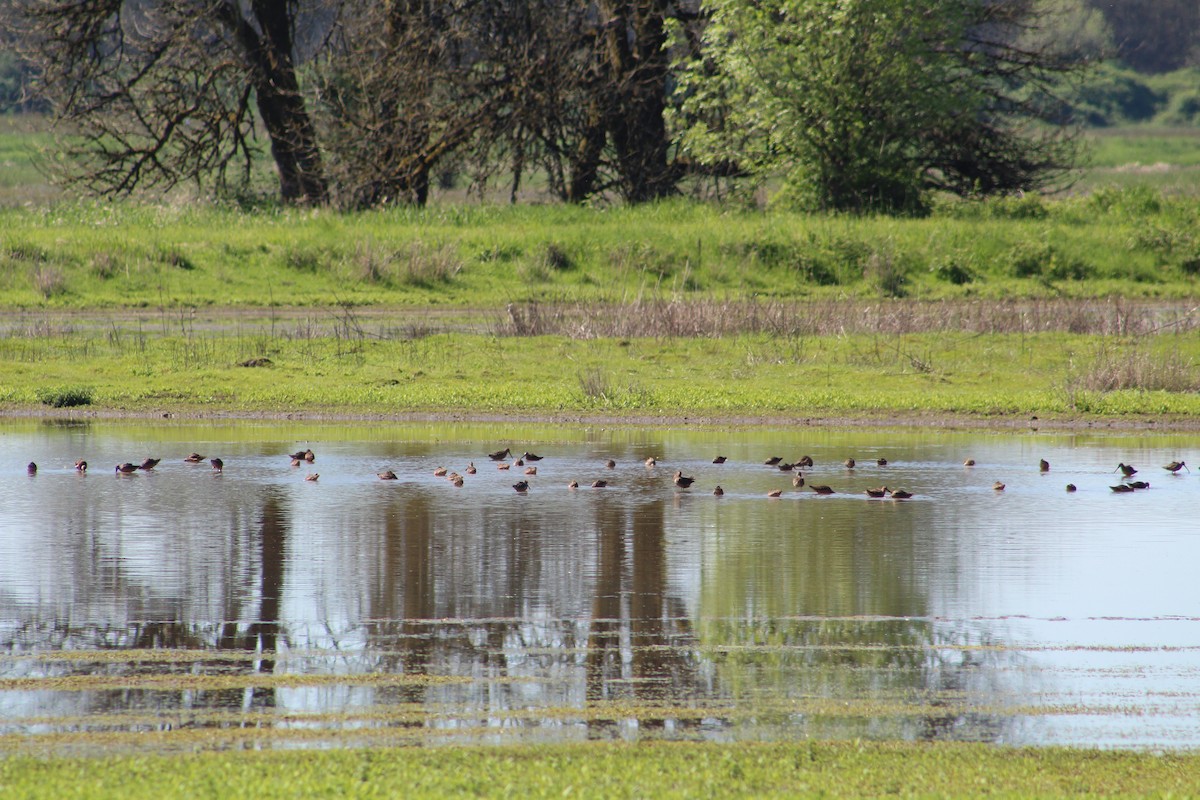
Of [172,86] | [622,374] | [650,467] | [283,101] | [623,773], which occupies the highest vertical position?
[172,86]

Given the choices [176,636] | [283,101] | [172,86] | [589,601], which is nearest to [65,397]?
[176,636]

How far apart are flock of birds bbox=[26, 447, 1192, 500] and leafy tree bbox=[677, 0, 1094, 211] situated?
59.1ft

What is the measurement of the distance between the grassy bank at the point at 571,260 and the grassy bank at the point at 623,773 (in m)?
19.2

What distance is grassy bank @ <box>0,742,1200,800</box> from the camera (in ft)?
18.3

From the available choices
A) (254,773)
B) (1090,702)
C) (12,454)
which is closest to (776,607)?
(1090,702)

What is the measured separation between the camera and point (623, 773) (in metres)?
5.88

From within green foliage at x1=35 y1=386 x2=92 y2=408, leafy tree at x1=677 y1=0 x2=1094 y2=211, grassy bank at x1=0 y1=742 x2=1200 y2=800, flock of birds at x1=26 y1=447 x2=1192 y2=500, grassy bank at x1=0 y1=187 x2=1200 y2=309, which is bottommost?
grassy bank at x1=0 y1=742 x2=1200 y2=800

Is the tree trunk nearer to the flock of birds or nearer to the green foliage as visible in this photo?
the green foliage

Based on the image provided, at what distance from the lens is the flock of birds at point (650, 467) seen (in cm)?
1248

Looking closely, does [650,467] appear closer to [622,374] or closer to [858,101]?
[622,374]

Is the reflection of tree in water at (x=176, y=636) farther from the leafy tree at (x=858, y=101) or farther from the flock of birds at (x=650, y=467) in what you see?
the leafy tree at (x=858, y=101)

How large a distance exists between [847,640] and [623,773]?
2.48 m

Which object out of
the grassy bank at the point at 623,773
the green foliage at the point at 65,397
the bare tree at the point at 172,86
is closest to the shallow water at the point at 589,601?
the grassy bank at the point at 623,773

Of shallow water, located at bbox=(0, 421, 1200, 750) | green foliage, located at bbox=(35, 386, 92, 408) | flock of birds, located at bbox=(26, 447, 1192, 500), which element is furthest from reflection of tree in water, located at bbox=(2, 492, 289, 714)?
green foliage, located at bbox=(35, 386, 92, 408)
